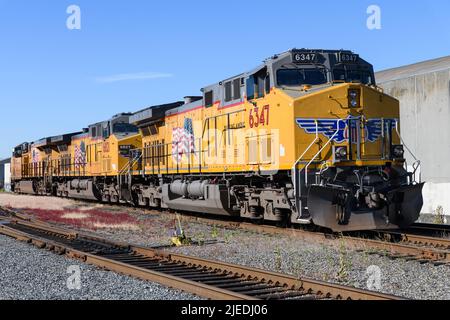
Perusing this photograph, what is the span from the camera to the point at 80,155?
91.1ft

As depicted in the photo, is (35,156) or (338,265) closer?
(338,265)

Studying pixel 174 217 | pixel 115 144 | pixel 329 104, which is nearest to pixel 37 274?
pixel 329 104

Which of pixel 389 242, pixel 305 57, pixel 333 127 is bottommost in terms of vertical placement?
pixel 389 242

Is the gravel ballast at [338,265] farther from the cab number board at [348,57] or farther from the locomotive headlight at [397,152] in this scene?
the cab number board at [348,57]

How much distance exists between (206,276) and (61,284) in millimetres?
1951

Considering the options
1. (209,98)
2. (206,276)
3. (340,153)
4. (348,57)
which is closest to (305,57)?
(348,57)

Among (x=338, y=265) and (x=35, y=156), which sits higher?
(x=35, y=156)

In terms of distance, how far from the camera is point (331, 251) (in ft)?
30.9

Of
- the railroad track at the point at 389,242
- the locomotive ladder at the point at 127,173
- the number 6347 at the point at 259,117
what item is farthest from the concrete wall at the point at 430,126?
the locomotive ladder at the point at 127,173

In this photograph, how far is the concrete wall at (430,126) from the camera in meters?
18.2

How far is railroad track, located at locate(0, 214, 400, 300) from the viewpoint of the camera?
6137mm

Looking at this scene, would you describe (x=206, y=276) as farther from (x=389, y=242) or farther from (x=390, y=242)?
(x=390, y=242)

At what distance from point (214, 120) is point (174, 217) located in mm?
3955

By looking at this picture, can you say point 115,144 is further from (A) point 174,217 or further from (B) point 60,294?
(B) point 60,294
